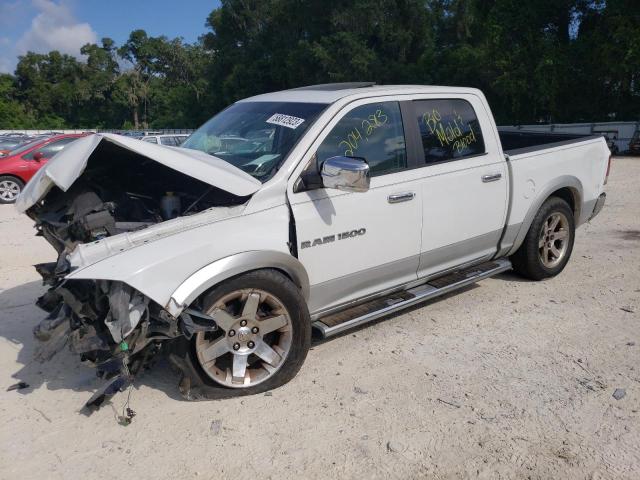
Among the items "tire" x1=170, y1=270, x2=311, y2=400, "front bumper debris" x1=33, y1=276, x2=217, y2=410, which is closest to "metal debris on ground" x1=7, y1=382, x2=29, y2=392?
"front bumper debris" x1=33, y1=276, x2=217, y2=410

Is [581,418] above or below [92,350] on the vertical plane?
below

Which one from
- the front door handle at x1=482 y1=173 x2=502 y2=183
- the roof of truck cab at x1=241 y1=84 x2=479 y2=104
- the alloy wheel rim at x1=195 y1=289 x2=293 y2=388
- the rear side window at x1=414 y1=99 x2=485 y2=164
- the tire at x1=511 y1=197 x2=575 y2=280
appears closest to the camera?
the alloy wheel rim at x1=195 y1=289 x2=293 y2=388

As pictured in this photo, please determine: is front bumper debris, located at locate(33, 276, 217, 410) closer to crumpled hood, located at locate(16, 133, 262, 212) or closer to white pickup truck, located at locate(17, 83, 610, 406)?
white pickup truck, located at locate(17, 83, 610, 406)

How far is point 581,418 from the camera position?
3203mm

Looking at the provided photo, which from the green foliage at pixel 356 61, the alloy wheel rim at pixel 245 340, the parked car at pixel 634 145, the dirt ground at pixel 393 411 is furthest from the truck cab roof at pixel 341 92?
the green foliage at pixel 356 61

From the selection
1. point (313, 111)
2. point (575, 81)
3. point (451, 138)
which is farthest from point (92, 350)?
point (575, 81)

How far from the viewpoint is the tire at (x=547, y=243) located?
17.1 ft

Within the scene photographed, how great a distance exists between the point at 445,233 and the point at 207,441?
95.1 inches

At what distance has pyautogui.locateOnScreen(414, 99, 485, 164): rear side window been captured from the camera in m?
4.29

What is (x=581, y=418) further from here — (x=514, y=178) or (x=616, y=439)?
(x=514, y=178)

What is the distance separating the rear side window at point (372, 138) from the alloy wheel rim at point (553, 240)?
6.73 ft

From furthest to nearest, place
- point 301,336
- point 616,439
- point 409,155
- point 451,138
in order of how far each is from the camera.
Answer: point 451,138, point 409,155, point 301,336, point 616,439

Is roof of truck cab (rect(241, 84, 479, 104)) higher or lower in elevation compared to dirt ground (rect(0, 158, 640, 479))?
higher

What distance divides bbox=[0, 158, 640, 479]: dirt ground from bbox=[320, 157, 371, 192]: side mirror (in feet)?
4.40
